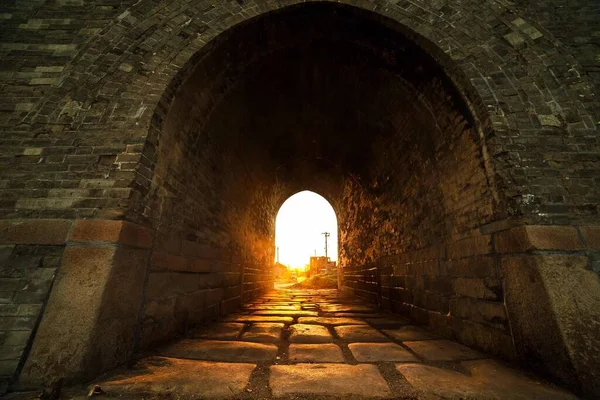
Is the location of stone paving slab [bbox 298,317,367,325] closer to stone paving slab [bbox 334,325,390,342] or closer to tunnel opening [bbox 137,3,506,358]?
stone paving slab [bbox 334,325,390,342]

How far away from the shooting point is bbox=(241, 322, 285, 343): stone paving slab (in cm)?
306

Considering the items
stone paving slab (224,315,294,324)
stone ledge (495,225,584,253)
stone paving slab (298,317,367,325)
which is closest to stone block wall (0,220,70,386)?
stone paving slab (224,315,294,324)

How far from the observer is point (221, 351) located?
2611mm

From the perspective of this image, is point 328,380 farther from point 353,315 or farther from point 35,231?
point 353,315

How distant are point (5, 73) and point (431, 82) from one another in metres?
5.54

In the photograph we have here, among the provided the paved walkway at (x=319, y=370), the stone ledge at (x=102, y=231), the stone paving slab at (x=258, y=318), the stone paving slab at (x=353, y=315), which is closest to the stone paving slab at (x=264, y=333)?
the paved walkway at (x=319, y=370)

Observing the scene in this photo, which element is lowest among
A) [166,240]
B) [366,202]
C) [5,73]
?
[166,240]

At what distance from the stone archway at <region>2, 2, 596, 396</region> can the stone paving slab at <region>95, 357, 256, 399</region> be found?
322 mm

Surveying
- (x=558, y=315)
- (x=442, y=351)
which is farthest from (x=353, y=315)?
(x=558, y=315)

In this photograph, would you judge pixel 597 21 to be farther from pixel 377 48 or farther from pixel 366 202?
pixel 366 202

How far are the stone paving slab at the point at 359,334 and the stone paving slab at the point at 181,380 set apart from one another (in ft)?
4.67

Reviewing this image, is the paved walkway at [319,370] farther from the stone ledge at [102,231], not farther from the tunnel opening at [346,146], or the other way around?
the stone ledge at [102,231]

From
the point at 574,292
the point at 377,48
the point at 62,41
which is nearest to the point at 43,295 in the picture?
the point at 62,41

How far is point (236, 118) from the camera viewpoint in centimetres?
465
